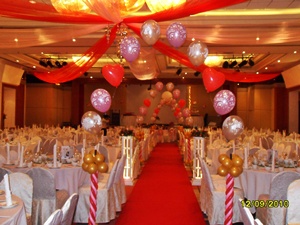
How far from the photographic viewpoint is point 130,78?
20.8 metres

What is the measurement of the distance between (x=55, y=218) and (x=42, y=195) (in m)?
→ 2.18

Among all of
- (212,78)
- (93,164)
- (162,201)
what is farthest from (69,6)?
(162,201)

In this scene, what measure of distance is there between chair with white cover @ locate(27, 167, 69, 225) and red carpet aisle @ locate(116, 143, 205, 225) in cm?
115

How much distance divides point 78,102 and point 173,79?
5476 mm

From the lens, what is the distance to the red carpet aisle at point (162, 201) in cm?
541

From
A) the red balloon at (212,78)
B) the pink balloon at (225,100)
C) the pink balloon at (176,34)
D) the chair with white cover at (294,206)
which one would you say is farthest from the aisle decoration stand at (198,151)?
the chair with white cover at (294,206)

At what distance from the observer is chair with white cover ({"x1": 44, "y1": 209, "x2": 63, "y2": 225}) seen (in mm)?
2354

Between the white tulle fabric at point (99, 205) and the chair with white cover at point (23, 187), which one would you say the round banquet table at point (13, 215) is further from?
the white tulle fabric at point (99, 205)

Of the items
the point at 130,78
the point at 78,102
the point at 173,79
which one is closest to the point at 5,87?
the point at 78,102

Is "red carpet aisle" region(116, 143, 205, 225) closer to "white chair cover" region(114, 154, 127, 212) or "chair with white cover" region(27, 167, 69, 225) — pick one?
"white chair cover" region(114, 154, 127, 212)

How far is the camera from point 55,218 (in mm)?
2443

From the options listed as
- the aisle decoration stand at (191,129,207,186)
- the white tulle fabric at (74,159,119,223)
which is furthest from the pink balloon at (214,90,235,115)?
the aisle decoration stand at (191,129,207,186)

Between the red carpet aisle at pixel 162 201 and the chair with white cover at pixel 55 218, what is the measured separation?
9.25ft

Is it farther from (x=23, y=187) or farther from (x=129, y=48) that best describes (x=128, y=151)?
(x=23, y=187)
